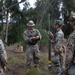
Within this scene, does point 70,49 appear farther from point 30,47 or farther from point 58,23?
point 30,47

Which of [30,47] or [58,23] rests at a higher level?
[58,23]

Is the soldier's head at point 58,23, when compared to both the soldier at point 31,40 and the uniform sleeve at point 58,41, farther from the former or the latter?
the soldier at point 31,40

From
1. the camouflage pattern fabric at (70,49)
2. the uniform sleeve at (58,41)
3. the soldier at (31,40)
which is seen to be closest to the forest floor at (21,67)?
the soldier at (31,40)

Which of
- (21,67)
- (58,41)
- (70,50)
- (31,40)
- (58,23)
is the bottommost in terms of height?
(21,67)

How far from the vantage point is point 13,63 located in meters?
11.1

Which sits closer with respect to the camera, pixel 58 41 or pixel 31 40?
pixel 58 41

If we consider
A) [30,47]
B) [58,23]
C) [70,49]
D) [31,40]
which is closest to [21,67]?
[30,47]

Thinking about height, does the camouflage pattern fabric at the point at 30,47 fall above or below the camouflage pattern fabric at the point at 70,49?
below

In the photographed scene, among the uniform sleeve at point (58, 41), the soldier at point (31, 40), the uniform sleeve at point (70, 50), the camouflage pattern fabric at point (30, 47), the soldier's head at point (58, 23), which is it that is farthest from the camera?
the camouflage pattern fabric at point (30, 47)

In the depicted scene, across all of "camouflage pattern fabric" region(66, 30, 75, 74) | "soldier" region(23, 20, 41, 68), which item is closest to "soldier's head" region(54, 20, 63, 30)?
"soldier" region(23, 20, 41, 68)

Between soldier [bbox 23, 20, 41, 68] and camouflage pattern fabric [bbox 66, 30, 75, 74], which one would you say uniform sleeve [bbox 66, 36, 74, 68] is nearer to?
camouflage pattern fabric [bbox 66, 30, 75, 74]

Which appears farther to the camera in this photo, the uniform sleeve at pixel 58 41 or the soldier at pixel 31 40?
the soldier at pixel 31 40

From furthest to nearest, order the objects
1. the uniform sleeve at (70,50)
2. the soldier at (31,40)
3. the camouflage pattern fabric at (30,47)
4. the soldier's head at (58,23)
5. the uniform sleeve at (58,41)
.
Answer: the camouflage pattern fabric at (30,47) < the soldier at (31,40) < the uniform sleeve at (58,41) < the soldier's head at (58,23) < the uniform sleeve at (70,50)

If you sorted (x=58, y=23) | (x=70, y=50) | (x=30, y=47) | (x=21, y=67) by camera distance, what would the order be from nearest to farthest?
(x=70, y=50) < (x=58, y=23) < (x=30, y=47) < (x=21, y=67)
